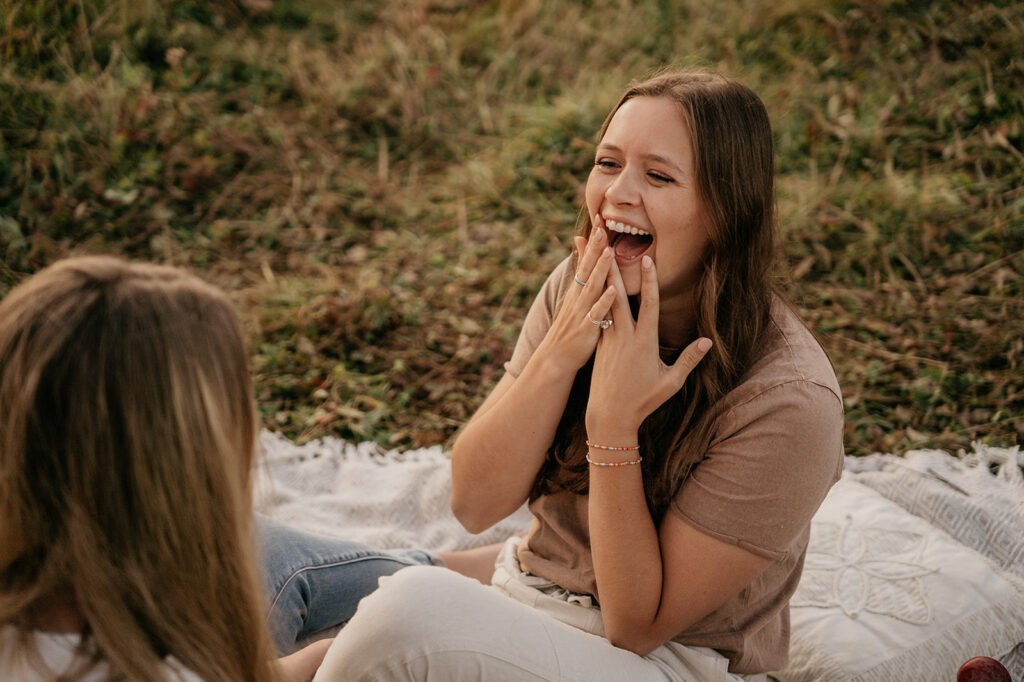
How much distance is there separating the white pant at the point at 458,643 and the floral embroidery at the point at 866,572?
34.3 inches

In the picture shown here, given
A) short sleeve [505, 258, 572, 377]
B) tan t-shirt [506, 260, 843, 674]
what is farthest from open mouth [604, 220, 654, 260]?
tan t-shirt [506, 260, 843, 674]

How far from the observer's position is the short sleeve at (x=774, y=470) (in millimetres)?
1799

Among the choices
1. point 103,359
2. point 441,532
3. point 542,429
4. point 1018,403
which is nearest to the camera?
point 103,359

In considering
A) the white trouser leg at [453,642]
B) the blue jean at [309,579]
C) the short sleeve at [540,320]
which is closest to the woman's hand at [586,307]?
the short sleeve at [540,320]

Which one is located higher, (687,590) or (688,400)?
(688,400)

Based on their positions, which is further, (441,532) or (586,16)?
(586,16)

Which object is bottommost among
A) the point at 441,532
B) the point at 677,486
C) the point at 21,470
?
the point at 441,532

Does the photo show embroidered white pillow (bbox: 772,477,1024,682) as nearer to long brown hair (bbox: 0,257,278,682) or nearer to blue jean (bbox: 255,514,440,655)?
Result: blue jean (bbox: 255,514,440,655)

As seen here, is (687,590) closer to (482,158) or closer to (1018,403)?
(1018,403)

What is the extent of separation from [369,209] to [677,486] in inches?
143

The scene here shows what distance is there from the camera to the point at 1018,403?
3604 millimetres

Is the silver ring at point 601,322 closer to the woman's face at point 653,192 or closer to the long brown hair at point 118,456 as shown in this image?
the woman's face at point 653,192

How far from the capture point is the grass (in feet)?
13.2

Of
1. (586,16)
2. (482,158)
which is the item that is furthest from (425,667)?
(586,16)
